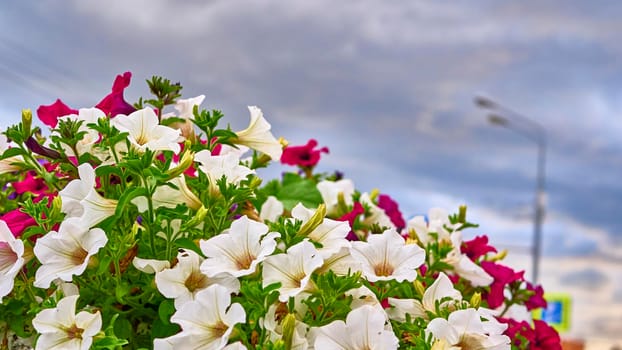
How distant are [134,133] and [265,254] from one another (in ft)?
1.23

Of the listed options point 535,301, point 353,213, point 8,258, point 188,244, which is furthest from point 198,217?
point 535,301

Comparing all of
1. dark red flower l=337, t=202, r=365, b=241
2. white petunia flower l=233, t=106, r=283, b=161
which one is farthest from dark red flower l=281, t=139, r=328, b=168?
white petunia flower l=233, t=106, r=283, b=161

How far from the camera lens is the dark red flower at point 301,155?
238 centimetres

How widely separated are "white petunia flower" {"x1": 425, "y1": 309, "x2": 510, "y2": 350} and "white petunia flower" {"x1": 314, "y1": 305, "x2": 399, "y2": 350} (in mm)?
103

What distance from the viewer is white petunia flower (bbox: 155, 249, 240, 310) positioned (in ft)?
3.73

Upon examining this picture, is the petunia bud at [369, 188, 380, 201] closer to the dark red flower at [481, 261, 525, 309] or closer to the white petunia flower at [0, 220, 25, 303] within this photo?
the dark red flower at [481, 261, 525, 309]

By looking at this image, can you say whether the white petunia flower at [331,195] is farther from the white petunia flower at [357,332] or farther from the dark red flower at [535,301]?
the white petunia flower at [357,332]

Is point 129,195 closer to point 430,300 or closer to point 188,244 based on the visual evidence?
point 188,244

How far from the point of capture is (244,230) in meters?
1.14

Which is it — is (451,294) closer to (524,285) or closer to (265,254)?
(265,254)

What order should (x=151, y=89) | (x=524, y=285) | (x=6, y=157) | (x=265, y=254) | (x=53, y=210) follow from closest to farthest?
(x=265, y=254), (x=53, y=210), (x=6, y=157), (x=151, y=89), (x=524, y=285)

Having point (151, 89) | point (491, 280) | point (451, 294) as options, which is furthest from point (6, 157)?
point (491, 280)

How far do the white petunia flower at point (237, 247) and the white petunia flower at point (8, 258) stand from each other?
324mm

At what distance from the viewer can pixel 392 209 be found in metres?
2.03
